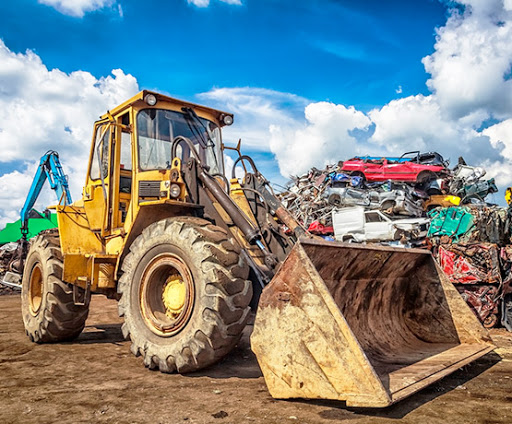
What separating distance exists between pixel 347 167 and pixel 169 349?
15858mm

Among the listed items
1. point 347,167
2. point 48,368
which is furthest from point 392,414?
point 347,167

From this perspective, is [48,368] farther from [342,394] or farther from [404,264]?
[404,264]

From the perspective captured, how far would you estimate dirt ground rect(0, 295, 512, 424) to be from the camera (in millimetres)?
3090

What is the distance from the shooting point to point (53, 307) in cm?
591

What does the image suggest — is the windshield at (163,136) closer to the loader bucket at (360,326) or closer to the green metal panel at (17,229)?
the loader bucket at (360,326)

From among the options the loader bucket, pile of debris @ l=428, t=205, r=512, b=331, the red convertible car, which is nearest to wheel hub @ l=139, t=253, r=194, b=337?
the loader bucket

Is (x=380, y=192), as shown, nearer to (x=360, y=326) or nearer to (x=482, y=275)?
(x=482, y=275)

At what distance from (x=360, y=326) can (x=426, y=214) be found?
11.6 m

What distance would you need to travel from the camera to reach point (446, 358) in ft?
13.6

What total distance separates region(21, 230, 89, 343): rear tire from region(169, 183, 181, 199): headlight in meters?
2.08

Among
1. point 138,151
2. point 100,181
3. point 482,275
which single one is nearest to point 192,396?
point 138,151

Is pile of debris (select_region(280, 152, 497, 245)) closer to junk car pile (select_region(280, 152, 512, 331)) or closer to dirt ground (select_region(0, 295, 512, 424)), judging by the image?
junk car pile (select_region(280, 152, 512, 331))

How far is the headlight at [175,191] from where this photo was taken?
4.82m

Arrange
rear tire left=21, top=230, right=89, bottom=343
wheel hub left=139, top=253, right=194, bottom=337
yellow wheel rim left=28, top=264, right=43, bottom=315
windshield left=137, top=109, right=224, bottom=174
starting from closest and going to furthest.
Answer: wheel hub left=139, top=253, right=194, bottom=337
windshield left=137, top=109, right=224, bottom=174
rear tire left=21, top=230, right=89, bottom=343
yellow wheel rim left=28, top=264, right=43, bottom=315
